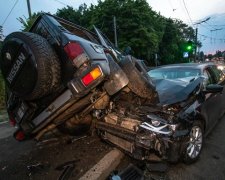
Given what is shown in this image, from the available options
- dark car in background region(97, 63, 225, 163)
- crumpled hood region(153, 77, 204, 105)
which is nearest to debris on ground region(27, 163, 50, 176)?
dark car in background region(97, 63, 225, 163)

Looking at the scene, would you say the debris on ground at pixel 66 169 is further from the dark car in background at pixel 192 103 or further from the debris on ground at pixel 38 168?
the dark car in background at pixel 192 103

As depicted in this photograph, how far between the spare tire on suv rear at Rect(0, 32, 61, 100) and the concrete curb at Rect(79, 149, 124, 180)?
132 centimetres

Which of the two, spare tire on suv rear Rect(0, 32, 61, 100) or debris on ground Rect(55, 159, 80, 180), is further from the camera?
debris on ground Rect(55, 159, 80, 180)

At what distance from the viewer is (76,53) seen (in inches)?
120

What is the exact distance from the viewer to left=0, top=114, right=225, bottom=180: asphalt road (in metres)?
3.68

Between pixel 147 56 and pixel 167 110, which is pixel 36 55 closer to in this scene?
pixel 167 110

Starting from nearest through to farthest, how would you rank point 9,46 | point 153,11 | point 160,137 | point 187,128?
1. point 9,46
2. point 160,137
3. point 187,128
4. point 153,11

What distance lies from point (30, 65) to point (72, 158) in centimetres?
196

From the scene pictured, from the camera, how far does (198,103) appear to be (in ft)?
14.3

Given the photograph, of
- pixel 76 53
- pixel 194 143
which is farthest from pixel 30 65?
pixel 194 143

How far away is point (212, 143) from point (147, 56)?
2691 cm

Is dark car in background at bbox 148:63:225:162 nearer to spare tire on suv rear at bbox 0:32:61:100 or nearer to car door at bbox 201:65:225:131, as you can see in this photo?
car door at bbox 201:65:225:131

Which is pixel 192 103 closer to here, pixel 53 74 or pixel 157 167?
pixel 157 167

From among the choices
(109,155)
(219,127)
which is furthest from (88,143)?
(219,127)
